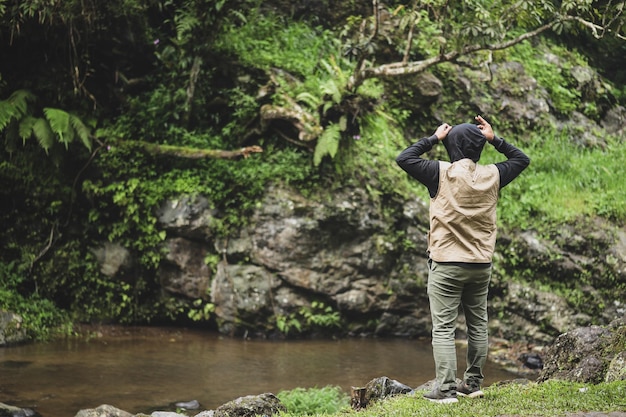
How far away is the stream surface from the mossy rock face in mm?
2568

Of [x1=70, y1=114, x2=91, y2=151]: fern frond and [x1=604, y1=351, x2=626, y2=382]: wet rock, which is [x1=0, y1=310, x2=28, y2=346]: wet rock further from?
[x1=604, y1=351, x2=626, y2=382]: wet rock

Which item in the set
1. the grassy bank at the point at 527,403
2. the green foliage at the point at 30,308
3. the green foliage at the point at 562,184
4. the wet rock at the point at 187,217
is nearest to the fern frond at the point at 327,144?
the wet rock at the point at 187,217

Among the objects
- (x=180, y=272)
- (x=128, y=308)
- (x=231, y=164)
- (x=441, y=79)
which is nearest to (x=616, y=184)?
(x=441, y=79)

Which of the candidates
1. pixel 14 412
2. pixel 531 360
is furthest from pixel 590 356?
pixel 14 412

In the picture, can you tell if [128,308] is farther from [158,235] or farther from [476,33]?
[476,33]

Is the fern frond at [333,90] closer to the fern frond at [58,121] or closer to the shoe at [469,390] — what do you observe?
the fern frond at [58,121]

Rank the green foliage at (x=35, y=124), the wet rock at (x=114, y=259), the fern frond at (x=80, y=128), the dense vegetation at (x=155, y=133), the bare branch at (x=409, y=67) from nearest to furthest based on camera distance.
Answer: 1. the green foliage at (x=35, y=124)
2. the bare branch at (x=409, y=67)
3. the fern frond at (x=80, y=128)
4. the dense vegetation at (x=155, y=133)
5. the wet rock at (x=114, y=259)

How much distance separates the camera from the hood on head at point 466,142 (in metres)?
4.77

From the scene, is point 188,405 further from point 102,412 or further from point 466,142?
point 466,142

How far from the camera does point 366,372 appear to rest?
29.3 feet

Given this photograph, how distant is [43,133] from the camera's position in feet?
32.9

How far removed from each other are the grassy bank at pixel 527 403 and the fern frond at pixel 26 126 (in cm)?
706

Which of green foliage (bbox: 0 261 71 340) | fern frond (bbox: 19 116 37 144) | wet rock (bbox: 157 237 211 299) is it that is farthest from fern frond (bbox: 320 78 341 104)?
green foliage (bbox: 0 261 71 340)

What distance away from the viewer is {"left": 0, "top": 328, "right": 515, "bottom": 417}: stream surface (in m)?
7.40
